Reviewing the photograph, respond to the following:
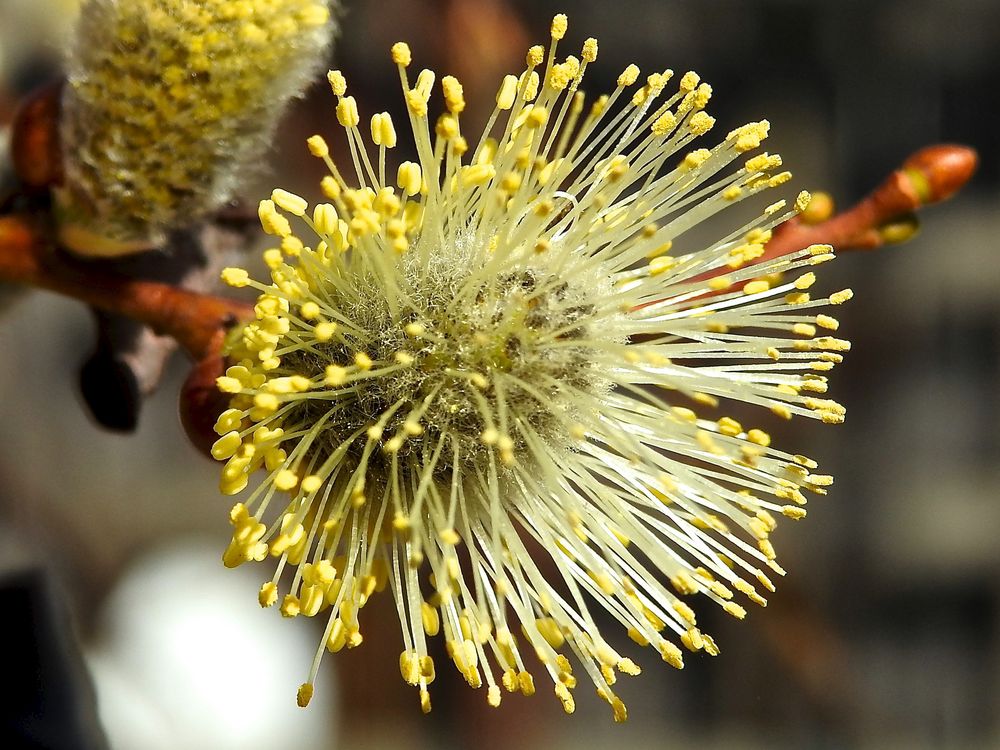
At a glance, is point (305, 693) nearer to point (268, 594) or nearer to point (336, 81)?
point (268, 594)

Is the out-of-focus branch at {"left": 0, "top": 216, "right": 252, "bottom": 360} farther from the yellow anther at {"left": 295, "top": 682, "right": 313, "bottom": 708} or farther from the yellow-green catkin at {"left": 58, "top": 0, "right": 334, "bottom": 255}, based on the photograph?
the yellow anther at {"left": 295, "top": 682, "right": 313, "bottom": 708}

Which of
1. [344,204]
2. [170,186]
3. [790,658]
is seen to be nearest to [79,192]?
[170,186]

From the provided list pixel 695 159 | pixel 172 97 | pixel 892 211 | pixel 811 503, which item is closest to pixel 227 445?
pixel 172 97

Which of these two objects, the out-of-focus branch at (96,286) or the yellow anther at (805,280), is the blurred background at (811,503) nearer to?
the out-of-focus branch at (96,286)

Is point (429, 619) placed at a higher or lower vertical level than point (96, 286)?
lower

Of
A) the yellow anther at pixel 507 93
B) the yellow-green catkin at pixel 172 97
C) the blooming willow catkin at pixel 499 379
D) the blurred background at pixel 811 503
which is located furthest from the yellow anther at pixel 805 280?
the blurred background at pixel 811 503

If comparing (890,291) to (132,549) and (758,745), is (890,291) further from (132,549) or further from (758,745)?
(132,549)
